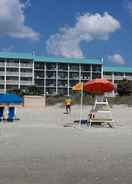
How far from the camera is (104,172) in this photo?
28.4 ft

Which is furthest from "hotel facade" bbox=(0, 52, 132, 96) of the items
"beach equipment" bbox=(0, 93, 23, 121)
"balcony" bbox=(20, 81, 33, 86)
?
"beach equipment" bbox=(0, 93, 23, 121)

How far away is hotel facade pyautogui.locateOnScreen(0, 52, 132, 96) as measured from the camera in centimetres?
13950

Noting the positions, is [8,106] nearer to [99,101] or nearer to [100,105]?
[99,101]

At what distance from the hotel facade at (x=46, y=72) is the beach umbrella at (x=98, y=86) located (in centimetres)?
11048

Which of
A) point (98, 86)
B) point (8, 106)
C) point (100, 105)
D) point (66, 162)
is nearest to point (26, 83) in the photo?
point (8, 106)

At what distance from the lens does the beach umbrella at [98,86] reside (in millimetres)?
24234

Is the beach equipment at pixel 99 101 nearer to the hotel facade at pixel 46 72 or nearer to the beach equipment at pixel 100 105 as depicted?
the beach equipment at pixel 100 105

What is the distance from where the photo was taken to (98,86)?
24422 millimetres

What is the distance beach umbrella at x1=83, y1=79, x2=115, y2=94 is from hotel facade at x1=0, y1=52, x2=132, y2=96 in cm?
11048

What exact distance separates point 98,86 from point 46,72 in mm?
121573

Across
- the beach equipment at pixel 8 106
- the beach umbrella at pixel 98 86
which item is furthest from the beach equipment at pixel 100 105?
the beach equipment at pixel 8 106

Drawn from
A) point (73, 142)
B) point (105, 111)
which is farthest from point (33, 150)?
point (105, 111)

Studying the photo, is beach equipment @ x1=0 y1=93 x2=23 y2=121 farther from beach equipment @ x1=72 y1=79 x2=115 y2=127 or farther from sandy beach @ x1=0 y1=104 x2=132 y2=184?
sandy beach @ x1=0 y1=104 x2=132 y2=184

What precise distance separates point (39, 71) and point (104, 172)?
136 metres
